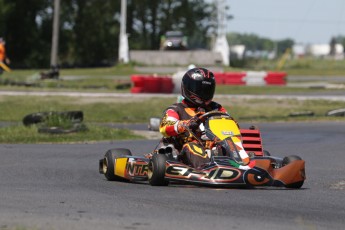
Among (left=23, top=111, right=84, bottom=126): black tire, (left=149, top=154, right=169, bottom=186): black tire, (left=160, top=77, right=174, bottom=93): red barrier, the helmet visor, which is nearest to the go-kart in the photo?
(left=149, top=154, right=169, bottom=186): black tire

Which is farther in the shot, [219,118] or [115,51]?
[115,51]

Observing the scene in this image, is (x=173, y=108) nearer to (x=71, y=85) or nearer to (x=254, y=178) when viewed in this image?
(x=254, y=178)

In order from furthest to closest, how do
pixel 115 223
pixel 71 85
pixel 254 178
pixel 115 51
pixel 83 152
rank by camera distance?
pixel 115 51 < pixel 71 85 < pixel 83 152 < pixel 254 178 < pixel 115 223

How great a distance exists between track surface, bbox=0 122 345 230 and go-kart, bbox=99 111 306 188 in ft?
0.34

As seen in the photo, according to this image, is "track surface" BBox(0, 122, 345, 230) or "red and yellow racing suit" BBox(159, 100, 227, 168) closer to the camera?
"track surface" BBox(0, 122, 345, 230)

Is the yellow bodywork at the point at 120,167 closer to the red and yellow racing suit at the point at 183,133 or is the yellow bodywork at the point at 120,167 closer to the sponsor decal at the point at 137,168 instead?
the sponsor decal at the point at 137,168

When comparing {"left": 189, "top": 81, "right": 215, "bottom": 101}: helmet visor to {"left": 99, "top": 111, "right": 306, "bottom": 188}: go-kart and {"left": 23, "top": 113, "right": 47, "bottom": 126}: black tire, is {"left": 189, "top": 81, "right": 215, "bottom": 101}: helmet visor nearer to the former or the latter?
{"left": 99, "top": 111, "right": 306, "bottom": 188}: go-kart

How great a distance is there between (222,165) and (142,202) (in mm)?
1373

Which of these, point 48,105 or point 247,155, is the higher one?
point 247,155

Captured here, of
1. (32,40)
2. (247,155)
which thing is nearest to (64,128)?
(247,155)

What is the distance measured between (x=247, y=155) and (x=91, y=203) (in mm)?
2052

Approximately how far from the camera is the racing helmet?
9.37 meters

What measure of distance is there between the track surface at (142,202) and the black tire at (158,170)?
10 cm

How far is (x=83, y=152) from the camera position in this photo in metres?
12.8
